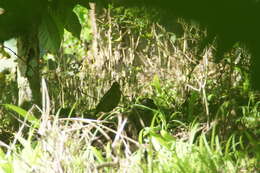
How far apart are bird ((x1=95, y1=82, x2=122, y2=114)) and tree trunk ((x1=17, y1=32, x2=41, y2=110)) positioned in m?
0.49

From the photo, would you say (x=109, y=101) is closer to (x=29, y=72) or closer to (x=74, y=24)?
(x=29, y=72)

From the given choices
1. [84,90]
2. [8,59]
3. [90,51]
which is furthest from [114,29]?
[8,59]

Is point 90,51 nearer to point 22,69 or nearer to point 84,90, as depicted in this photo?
point 84,90

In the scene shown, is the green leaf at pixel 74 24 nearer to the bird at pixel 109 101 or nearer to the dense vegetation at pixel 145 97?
the dense vegetation at pixel 145 97

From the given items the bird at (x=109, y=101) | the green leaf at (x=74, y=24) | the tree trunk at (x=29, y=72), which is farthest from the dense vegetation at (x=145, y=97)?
the green leaf at (x=74, y=24)

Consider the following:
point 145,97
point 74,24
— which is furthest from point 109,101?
point 74,24

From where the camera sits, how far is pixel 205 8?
0.68m

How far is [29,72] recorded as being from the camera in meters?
4.18

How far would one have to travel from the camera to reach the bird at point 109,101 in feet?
14.1

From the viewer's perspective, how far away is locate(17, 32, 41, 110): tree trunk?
4035 mm

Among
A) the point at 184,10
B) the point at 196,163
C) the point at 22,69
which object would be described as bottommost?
the point at 196,163

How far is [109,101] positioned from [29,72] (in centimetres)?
67

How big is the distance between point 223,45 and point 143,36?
4.43 m

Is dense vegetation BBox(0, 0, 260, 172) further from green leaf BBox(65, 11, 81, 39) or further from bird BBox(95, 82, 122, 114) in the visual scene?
green leaf BBox(65, 11, 81, 39)
